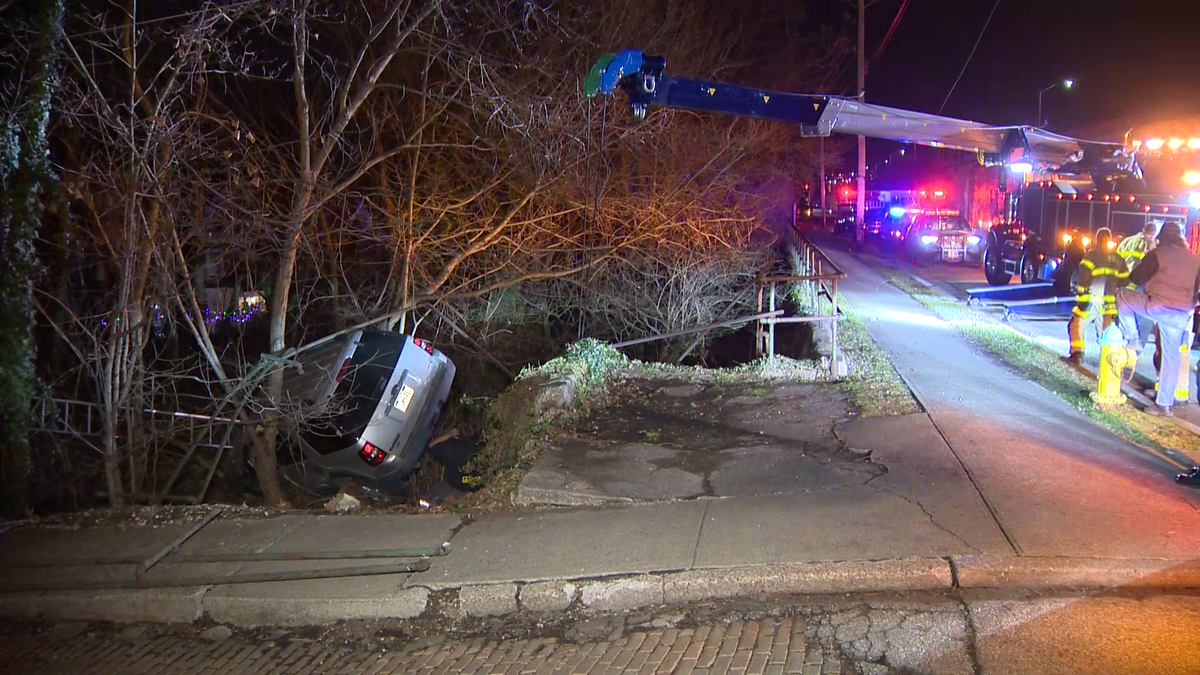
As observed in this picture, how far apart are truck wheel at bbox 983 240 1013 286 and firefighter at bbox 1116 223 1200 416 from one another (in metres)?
12.1

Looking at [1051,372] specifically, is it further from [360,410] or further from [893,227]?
[893,227]

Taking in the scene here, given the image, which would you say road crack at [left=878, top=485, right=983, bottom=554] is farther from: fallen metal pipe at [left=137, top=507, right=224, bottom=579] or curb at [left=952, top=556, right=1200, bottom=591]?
fallen metal pipe at [left=137, top=507, right=224, bottom=579]

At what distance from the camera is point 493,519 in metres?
6.47

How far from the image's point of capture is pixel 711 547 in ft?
18.3

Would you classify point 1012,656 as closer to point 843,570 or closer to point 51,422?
point 843,570

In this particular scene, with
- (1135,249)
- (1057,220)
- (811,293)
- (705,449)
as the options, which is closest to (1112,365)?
(1135,249)

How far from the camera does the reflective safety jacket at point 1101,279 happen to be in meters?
8.98

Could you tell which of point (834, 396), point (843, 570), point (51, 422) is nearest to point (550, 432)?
point (834, 396)

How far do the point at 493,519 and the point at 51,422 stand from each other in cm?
424

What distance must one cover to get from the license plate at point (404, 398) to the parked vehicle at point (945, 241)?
66.3 ft

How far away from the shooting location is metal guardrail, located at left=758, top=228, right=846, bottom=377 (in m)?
10.2

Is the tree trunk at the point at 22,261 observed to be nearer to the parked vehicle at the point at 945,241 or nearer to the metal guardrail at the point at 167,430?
the metal guardrail at the point at 167,430

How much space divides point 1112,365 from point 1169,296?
2.60 feet

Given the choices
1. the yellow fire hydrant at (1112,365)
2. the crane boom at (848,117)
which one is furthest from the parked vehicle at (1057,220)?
the yellow fire hydrant at (1112,365)
